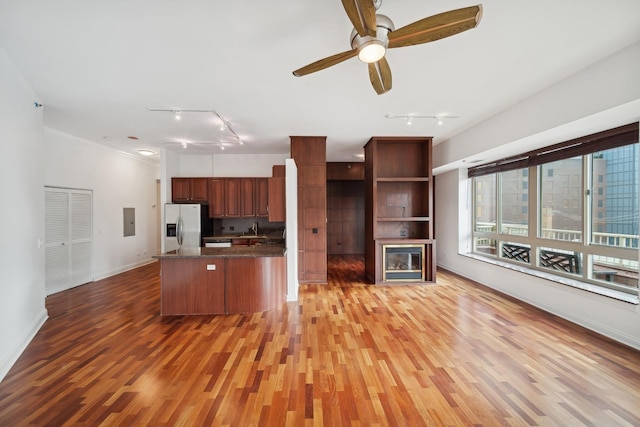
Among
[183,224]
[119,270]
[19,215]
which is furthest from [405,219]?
[119,270]

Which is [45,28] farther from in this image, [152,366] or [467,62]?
[467,62]

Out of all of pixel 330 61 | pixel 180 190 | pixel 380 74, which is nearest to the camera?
pixel 330 61

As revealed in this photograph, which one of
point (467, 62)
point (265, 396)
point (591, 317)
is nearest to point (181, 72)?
point (467, 62)

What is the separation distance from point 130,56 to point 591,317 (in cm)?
585

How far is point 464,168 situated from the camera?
19.5 feet

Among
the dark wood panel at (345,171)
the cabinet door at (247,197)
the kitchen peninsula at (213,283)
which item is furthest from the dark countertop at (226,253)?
the dark wood panel at (345,171)

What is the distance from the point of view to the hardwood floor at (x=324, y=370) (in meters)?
1.92

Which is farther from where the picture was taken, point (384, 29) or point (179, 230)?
point (179, 230)

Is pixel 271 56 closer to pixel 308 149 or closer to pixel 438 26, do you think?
pixel 438 26

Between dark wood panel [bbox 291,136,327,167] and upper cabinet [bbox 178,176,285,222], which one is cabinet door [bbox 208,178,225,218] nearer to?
upper cabinet [bbox 178,176,285,222]

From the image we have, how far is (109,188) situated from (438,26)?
7025mm

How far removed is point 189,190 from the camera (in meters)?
6.57

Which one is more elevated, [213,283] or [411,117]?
[411,117]

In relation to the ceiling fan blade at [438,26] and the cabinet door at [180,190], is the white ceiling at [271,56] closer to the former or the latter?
the ceiling fan blade at [438,26]
